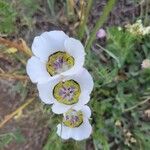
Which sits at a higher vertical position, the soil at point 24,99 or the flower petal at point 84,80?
the flower petal at point 84,80

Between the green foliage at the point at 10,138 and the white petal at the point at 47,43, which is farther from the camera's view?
the green foliage at the point at 10,138

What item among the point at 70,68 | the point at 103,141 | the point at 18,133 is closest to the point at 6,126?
the point at 18,133

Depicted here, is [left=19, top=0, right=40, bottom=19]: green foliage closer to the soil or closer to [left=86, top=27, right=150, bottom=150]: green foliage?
the soil

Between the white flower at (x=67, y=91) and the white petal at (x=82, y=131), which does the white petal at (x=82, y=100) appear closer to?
the white flower at (x=67, y=91)

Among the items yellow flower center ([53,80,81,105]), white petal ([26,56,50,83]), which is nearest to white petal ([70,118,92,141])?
yellow flower center ([53,80,81,105])

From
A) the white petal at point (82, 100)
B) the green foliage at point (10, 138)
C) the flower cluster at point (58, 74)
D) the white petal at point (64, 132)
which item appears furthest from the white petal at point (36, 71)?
the green foliage at point (10, 138)

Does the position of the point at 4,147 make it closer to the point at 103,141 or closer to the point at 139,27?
the point at 103,141

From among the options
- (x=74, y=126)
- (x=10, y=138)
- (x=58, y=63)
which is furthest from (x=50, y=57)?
(x=10, y=138)
